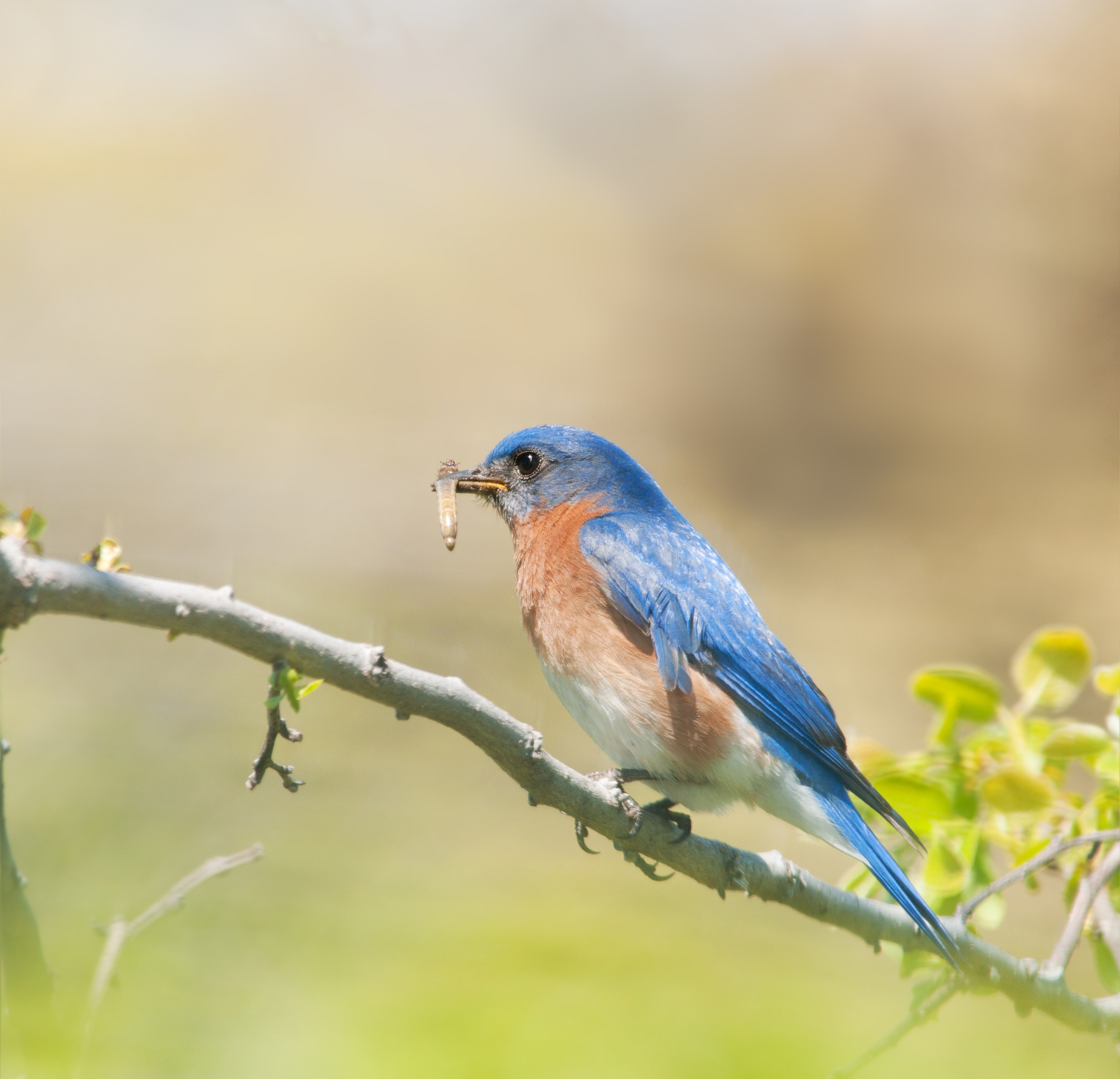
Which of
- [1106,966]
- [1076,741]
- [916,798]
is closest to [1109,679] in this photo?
[1076,741]

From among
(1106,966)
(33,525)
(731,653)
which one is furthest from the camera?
(731,653)

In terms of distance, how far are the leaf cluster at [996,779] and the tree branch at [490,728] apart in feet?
0.65

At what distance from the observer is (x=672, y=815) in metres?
2.18

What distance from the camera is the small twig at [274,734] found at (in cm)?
124

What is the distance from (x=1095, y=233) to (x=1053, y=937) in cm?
603

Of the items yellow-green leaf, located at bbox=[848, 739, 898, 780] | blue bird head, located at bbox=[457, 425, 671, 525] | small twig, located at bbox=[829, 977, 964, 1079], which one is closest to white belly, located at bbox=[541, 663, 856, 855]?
yellow-green leaf, located at bbox=[848, 739, 898, 780]

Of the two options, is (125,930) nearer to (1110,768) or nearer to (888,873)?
(888,873)

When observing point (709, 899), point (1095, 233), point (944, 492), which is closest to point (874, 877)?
point (709, 899)

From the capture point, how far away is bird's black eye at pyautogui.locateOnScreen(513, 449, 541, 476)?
9.42 feet

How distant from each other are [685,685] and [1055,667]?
33.1 inches

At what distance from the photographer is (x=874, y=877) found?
2.25 meters

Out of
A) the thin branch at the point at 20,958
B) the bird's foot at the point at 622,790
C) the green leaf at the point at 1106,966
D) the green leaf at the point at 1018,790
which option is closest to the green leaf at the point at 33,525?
the thin branch at the point at 20,958

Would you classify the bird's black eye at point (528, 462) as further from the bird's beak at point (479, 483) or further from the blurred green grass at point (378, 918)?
the blurred green grass at point (378, 918)

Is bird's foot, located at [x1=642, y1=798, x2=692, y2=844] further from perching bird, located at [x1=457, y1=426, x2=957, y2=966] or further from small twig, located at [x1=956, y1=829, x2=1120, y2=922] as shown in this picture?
small twig, located at [x1=956, y1=829, x2=1120, y2=922]
